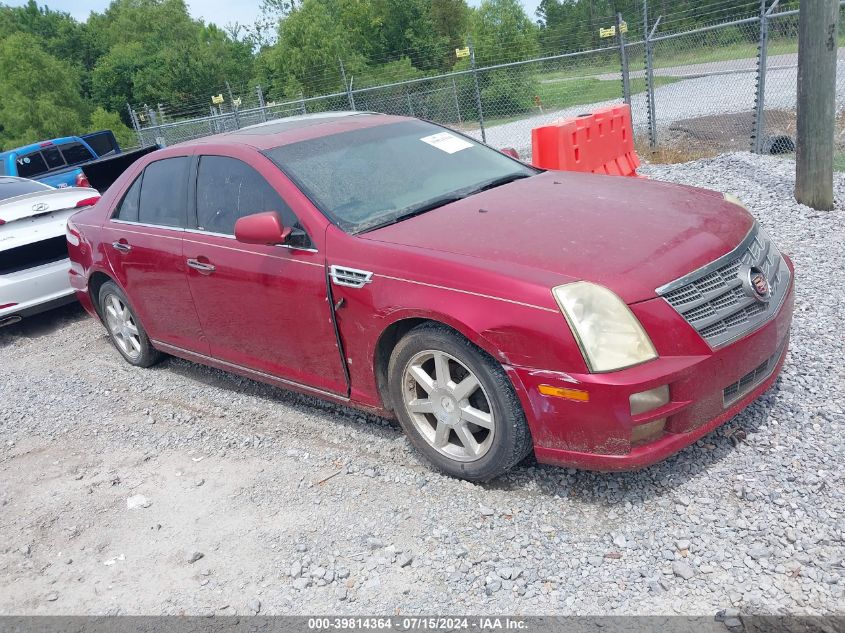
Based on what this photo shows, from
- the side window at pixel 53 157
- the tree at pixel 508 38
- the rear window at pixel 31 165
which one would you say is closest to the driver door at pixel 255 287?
the rear window at pixel 31 165

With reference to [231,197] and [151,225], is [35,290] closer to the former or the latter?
[151,225]

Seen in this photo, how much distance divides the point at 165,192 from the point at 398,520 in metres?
2.84

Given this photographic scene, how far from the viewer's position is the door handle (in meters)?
4.42

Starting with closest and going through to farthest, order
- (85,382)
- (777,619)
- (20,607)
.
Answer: (777,619), (20,607), (85,382)

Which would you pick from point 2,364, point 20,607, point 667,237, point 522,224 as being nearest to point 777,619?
point 667,237

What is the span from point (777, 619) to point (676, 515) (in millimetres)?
647

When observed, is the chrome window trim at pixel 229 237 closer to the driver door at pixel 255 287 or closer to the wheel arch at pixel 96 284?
the driver door at pixel 255 287

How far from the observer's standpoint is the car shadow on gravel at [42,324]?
7547 millimetres

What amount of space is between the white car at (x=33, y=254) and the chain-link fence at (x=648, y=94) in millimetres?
7362

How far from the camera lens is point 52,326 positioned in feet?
25.3

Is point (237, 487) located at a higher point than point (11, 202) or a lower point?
lower

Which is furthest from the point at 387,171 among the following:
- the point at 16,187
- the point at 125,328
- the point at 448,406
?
the point at 16,187

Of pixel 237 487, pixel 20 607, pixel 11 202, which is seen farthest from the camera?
pixel 11 202

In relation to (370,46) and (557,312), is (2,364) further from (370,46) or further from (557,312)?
(370,46)
